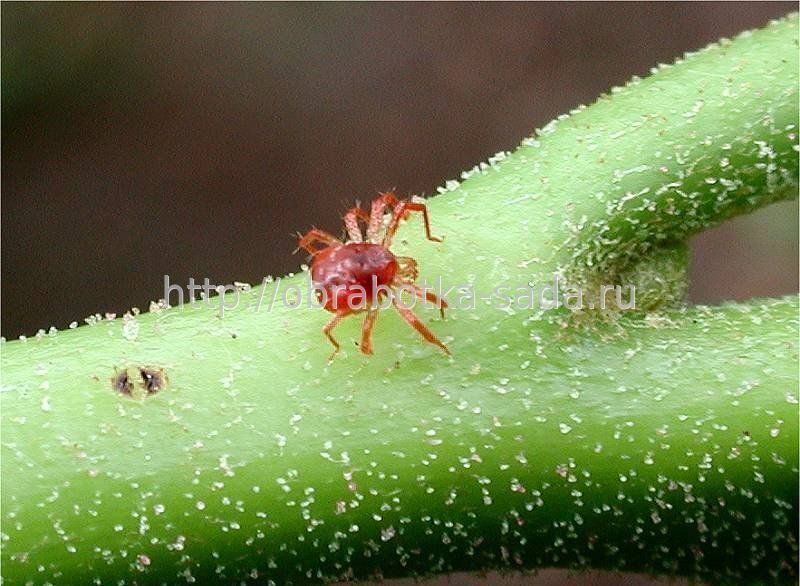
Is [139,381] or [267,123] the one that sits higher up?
[267,123]

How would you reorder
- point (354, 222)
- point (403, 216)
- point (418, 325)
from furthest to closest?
point (354, 222), point (403, 216), point (418, 325)

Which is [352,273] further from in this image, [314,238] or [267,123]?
[267,123]

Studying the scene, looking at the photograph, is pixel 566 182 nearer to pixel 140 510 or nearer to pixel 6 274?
pixel 140 510

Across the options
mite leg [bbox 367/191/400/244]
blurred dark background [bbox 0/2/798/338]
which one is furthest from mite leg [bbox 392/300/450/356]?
blurred dark background [bbox 0/2/798/338]

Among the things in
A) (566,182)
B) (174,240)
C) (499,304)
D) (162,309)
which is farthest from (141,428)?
(174,240)

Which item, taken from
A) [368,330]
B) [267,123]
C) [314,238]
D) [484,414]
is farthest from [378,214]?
[267,123]

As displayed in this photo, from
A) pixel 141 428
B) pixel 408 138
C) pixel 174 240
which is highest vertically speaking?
pixel 408 138
